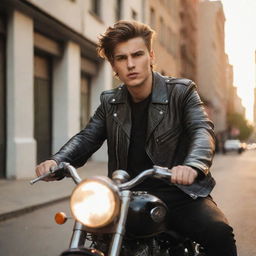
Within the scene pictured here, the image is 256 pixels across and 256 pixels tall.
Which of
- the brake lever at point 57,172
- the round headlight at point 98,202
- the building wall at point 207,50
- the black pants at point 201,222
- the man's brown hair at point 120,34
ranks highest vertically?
the building wall at point 207,50

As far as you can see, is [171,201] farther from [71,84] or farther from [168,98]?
[71,84]

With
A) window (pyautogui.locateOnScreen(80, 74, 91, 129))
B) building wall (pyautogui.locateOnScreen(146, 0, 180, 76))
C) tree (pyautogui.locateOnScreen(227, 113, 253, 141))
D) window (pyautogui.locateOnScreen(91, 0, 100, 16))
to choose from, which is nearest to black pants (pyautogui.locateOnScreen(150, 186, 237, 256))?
window (pyautogui.locateOnScreen(80, 74, 91, 129))

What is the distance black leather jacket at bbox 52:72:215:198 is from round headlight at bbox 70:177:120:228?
0.74 m

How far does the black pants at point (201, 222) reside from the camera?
2.51 metres

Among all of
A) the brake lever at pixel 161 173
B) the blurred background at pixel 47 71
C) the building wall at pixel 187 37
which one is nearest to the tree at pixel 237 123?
the building wall at pixel 187 37

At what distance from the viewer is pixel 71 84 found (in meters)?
16.8

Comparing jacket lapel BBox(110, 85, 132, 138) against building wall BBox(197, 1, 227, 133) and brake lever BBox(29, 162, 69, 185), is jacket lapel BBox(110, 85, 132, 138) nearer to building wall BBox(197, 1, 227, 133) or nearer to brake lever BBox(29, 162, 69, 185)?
brake lever BBox(29, 162, 69, 185)

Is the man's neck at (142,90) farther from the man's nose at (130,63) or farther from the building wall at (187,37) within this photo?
the building wall at (187,37)

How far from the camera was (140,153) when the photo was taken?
108 inches

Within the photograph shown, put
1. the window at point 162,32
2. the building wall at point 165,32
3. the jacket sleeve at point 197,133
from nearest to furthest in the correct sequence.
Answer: the jacket sleeve at point 197,133 → the building wall at point 165,32 → the window at point 162,32

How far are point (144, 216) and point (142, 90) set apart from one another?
86 cm

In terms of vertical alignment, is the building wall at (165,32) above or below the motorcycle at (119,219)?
above

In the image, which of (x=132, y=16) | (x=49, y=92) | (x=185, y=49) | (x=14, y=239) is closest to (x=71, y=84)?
(x=49, y=92)

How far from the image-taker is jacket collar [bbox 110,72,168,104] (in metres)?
2.81
